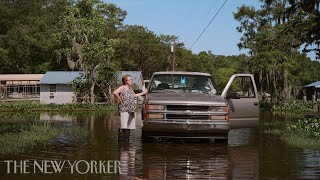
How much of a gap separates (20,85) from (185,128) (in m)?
51.2

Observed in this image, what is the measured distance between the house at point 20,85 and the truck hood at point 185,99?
1926 inches

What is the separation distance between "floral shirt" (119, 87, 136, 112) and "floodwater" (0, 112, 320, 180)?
980mm

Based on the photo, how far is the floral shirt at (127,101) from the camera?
11289 millimetres

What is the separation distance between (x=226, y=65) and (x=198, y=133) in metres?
121

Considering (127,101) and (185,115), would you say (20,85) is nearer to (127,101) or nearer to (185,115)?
(127,101)

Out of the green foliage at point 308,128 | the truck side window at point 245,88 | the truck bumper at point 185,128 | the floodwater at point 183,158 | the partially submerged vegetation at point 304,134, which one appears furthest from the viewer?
the green foliage at point 308,128

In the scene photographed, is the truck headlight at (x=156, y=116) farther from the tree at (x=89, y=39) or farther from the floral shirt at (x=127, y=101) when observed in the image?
the tree at (x=89, y=39)

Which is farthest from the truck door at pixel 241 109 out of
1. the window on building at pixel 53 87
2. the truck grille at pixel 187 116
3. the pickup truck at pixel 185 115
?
the window on building at pixel 53 87

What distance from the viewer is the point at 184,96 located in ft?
37.1

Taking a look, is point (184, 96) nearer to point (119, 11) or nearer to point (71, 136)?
point (71, 136)

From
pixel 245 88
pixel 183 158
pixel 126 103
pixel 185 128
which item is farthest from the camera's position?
pixel 245 88

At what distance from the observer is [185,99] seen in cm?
1091

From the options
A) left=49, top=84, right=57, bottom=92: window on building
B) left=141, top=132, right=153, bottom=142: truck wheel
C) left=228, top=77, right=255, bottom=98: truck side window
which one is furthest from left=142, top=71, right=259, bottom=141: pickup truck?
left=49, top=84, right=57, bottom=92: window on building

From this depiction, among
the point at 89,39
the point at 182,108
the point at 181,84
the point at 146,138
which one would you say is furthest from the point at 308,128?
the point at 89,39
